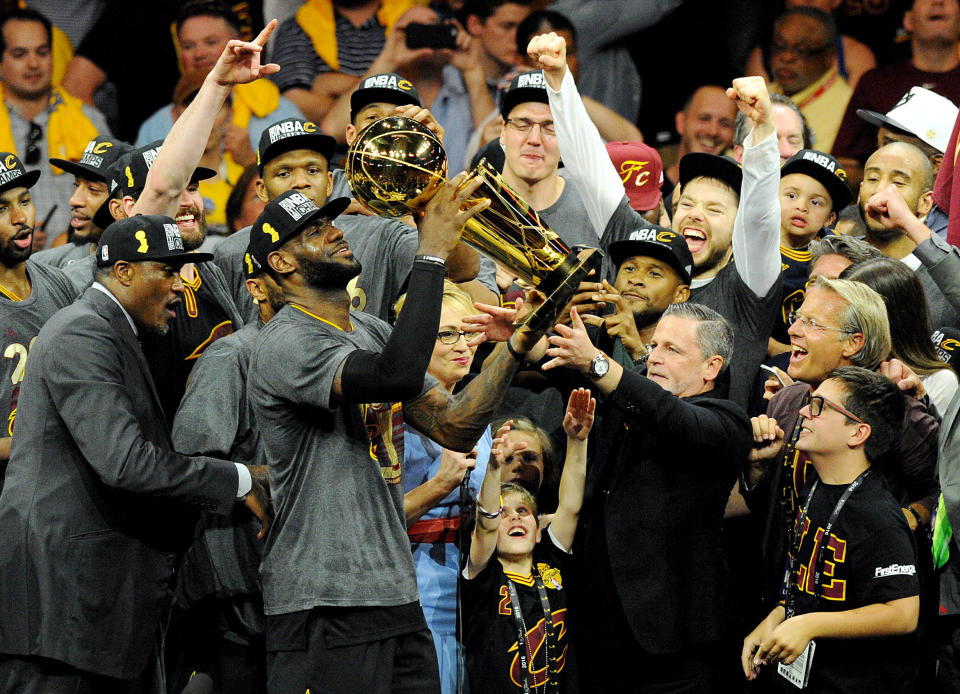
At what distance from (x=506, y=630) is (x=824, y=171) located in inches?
98.3

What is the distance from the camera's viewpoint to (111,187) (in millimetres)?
4836

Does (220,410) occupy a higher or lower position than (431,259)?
lower

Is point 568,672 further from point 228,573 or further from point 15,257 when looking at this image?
point 15,257

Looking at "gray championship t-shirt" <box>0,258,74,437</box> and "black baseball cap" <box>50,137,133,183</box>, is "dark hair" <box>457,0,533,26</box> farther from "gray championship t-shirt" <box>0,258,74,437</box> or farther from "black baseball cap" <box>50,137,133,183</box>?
"gray championship t-shirt" <box>0,258,74,437</box>

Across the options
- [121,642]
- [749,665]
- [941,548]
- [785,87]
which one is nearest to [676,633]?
[749,665]

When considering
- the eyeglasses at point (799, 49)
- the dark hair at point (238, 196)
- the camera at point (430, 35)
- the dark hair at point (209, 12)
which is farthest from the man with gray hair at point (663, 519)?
the dark hair at point (209, 12)

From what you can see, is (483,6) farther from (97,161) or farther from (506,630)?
(506,630)

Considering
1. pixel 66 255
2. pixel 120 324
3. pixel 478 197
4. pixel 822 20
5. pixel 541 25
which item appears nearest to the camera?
pixel 478 197

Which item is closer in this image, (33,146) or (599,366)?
(599,366)

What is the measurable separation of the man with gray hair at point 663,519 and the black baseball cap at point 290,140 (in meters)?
1.47

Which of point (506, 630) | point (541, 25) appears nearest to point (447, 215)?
point (506, 630)

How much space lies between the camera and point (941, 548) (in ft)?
13.0

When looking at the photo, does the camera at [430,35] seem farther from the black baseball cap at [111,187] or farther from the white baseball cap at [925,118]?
the black baseball cap at [111,187]

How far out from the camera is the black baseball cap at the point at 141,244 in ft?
12.2
